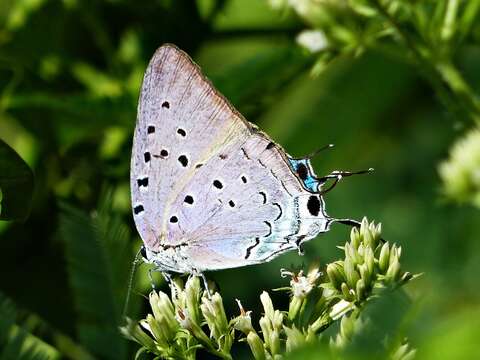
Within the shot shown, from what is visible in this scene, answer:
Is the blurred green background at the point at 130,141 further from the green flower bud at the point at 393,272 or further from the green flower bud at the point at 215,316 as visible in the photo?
the green flower bud at the point at 393,272

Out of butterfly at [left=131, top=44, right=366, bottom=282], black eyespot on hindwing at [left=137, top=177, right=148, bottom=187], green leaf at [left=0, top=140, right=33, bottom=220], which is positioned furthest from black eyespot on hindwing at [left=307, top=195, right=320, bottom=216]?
green leaf at [left=0, top=140, right=33, bottom=220]

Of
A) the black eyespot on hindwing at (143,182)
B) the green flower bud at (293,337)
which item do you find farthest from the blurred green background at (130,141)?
Answer: the green flower bud at (293,337)

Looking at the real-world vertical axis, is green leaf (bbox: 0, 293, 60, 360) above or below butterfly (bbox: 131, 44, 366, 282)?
below

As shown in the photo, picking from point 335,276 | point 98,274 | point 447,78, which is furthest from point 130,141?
point 335,276

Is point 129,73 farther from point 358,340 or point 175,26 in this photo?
point 358,340

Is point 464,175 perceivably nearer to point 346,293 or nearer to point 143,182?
point 143,182

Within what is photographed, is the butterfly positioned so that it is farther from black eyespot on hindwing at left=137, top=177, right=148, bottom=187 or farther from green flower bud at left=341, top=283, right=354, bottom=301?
green flower bud at left=341, top=283, right=354, bottom=301
